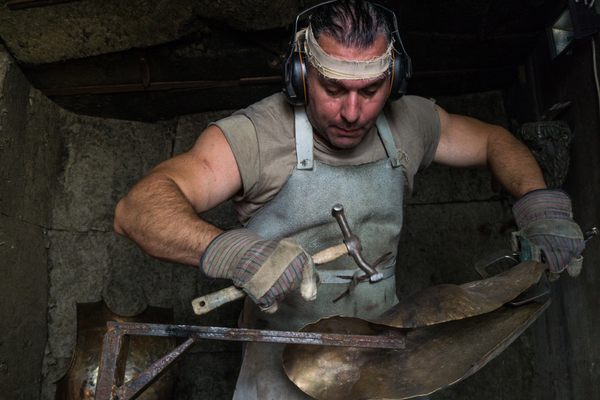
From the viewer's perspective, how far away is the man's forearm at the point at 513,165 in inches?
97.4

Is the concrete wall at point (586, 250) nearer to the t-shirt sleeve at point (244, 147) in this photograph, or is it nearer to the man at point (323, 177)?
the man at point (323, 177)

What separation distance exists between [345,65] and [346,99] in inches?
5.1

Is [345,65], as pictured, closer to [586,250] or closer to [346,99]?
[346,99]

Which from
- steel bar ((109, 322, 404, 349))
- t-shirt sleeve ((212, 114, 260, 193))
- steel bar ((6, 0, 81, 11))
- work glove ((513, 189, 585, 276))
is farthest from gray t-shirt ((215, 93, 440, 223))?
steel bar ((6, 0, 81, 11))

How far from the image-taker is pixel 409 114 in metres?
2.56

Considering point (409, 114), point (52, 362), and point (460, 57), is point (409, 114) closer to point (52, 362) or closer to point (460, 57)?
point (460, 57)

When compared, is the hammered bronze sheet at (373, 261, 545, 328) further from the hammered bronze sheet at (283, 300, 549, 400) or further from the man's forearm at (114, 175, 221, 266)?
the man's forearm at (114, 175, 221, 266)

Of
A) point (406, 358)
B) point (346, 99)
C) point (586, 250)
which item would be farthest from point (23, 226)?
point (586, 250)

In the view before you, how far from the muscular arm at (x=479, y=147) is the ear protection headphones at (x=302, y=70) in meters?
0.53

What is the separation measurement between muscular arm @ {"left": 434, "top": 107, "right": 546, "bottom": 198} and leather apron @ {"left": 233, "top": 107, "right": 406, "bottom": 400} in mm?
375

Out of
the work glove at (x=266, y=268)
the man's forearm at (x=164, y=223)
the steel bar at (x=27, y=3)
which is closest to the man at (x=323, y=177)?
the man's forearm at (x=164, y=223)

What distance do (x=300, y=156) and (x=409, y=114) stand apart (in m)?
0.55

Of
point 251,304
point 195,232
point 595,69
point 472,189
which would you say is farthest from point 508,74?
→ point 195,232

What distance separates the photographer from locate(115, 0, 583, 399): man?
2055mm
